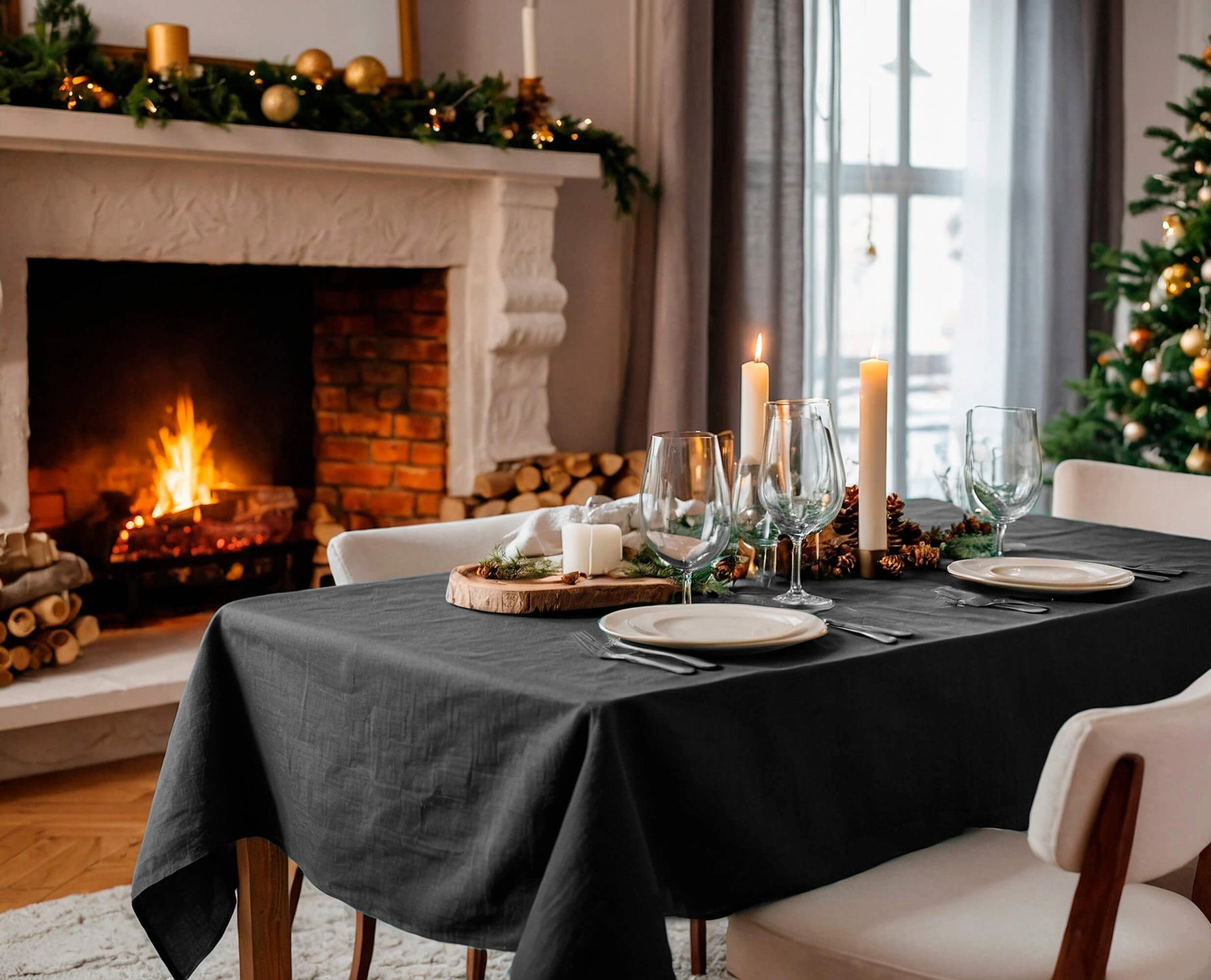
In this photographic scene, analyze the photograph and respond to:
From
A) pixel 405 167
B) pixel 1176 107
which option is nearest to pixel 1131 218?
pixel 1176 107

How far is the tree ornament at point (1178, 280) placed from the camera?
401cm

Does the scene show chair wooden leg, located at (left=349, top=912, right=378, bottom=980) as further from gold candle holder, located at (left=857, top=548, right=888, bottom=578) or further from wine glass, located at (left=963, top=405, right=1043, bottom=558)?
wine glass, located at (left=963, top=405, right=1043, bottom=558)

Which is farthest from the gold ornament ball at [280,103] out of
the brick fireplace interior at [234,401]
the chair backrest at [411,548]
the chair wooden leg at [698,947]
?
the chair wooden leg at [698,947]

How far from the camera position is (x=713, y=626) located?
1.41 metres

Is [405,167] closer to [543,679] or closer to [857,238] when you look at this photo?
[857,238]

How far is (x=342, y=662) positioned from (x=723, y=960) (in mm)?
1002

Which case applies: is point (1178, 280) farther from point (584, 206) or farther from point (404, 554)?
point (404, 554)

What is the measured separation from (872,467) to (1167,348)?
8.93ft

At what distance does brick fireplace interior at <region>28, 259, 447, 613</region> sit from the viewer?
3.33 meters

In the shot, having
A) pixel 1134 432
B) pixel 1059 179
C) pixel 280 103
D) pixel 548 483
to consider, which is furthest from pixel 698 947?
pixel 1059 179

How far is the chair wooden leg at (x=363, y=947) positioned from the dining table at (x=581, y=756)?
0.96 feet

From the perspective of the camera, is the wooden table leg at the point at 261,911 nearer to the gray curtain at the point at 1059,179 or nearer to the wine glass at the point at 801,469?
the wine glass at the point at 801,469

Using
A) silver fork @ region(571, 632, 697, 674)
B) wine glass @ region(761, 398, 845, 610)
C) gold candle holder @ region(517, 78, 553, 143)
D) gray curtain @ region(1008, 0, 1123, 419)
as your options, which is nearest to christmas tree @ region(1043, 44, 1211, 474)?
gray curtain @ region(1008, 0, 1123, 419)

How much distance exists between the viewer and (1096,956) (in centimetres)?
118
